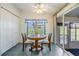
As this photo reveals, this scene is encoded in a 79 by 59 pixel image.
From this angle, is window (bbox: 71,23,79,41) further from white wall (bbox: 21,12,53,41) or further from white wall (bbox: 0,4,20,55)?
white wall (bbox: 0,4,20,55)

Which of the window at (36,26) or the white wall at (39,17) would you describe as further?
the window at (36,26)

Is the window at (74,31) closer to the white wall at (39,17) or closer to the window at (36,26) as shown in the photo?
the white wall at (39,17)

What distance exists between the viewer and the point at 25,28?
→ 896 cm

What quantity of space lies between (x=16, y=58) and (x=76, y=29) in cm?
850

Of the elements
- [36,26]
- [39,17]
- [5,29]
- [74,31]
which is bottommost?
[74,31]

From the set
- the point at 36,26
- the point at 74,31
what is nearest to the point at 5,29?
the point at 36,26

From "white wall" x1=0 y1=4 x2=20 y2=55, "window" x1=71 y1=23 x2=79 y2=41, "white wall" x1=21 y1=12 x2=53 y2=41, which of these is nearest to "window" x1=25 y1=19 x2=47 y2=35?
"white wall" x1=21 y1=12 x2=53 y2=41

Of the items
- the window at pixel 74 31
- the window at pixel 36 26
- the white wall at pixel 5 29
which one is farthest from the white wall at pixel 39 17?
the white wall at pixel 5 29

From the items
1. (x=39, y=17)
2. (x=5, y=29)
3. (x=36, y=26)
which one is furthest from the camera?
(x=36, y=26)

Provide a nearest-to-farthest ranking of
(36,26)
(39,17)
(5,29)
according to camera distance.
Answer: (5,29)
(39,17)
(36,26)

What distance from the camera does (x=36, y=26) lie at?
9.14 meters

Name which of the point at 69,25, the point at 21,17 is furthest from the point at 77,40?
the point at 21,17

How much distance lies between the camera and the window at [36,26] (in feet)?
29.6

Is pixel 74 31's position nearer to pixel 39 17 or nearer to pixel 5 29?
pixel 39 17
